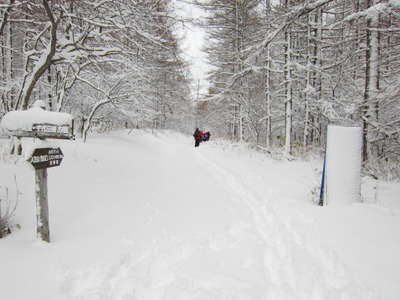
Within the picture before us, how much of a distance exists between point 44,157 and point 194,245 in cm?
243

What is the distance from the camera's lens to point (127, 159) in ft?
31.7

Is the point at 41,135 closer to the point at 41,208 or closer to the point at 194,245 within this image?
the point at 41,208

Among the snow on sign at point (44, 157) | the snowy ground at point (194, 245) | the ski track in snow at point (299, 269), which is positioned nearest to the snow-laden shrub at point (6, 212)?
the snowy ground at point (194, 245)

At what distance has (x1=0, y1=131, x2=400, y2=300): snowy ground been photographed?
252 cm

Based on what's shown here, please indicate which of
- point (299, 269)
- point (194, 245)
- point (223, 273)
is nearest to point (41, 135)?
point (194, 245)

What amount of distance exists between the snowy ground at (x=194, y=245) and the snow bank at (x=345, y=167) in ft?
0.93

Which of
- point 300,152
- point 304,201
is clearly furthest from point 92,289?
point 300,152

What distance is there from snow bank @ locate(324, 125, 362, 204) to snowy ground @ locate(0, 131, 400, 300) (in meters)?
0.28

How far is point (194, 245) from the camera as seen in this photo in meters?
3.52

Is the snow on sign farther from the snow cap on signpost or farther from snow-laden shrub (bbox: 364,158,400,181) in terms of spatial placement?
snow-laden shrub (bbox: 364,158,400,181)

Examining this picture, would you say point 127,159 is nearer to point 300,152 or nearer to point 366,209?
point 366,209

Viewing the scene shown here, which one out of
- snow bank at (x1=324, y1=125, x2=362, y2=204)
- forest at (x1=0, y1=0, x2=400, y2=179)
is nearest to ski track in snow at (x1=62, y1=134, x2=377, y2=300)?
snow bank at (x1=324, y1=125, x2=362, y2=204)

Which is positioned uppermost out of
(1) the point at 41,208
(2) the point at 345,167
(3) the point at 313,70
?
(3) the point at 313,70

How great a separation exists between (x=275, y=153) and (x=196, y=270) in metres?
10.5
